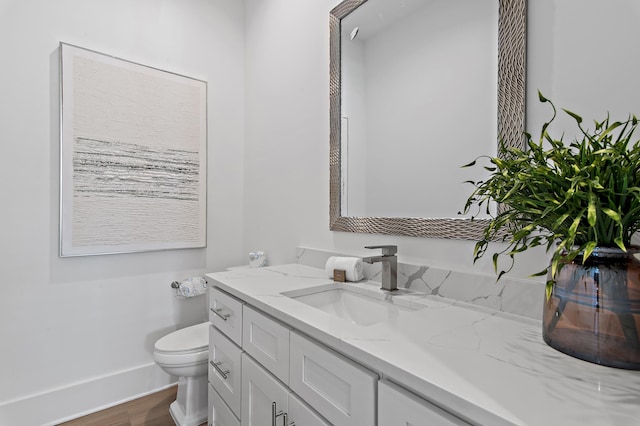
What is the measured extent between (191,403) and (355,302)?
3.90 ft

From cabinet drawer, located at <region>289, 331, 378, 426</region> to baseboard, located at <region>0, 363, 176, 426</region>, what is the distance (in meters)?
1.61

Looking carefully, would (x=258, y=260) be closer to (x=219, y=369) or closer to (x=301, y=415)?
(x=219, y=369)

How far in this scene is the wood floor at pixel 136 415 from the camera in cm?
181

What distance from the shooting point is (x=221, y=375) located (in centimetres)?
142

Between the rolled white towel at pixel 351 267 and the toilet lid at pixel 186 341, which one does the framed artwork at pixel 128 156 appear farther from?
the rolled white towel at pixel 351 267

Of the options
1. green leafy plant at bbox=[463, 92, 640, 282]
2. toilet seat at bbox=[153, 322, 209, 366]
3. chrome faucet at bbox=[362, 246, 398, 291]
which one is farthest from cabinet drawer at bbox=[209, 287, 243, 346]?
green leafy plant at bbox=[463, 92, 640, 282]

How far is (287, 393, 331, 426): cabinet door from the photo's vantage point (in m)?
0.85

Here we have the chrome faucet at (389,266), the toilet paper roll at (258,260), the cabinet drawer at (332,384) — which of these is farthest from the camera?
the toilet paper roll at (258,260)

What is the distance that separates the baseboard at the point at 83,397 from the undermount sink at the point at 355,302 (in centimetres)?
147

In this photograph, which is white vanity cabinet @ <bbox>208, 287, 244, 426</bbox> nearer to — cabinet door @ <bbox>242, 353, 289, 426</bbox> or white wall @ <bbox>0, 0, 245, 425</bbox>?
cabinet door @ <bbox>242, 353, 289, 426</bbox>

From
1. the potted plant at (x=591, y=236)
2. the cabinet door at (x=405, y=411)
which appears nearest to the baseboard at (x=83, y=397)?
the cabinet door at (x=405, y=411)

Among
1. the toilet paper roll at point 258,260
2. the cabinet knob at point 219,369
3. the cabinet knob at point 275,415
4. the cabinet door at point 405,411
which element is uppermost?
the toilet paper roll at point 258,260

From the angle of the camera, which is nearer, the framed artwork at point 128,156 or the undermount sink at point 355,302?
the undermount sink at point 355,302

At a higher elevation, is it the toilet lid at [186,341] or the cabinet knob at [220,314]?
the cabinet knob at [220,314]
